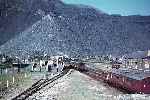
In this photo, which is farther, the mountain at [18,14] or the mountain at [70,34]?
the mountain at [18,14]

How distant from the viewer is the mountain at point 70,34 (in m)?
136

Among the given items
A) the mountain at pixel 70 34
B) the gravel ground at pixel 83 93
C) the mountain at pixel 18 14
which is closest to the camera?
the gravel ground at pixel 83 93

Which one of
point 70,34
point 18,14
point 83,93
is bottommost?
point 83,93

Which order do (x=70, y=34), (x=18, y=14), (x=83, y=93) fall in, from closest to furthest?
1. (x=83, y=93)
2. (x=70, y=34)
3. (x=18, y=14)

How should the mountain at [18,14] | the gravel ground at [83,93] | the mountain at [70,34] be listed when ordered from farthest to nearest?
the mountain at [18,14] < the mountain at [70,34] < the gravel ground at [83,93]

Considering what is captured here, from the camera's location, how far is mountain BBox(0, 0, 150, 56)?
5335 inches

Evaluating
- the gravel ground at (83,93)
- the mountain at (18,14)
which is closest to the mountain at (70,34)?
the mountain at (18,14)

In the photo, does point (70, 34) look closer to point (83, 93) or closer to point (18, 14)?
point (18, 14)

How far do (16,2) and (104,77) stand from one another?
14842cm

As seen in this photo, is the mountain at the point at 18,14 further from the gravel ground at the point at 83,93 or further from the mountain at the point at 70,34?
the gravel ground at the point at 83,93

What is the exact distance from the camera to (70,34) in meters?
166

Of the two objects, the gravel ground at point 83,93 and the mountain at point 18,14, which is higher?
the mountain at point 18,14

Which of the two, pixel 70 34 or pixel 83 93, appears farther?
pixel 70 34

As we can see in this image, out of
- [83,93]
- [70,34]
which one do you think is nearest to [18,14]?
[70,34]
